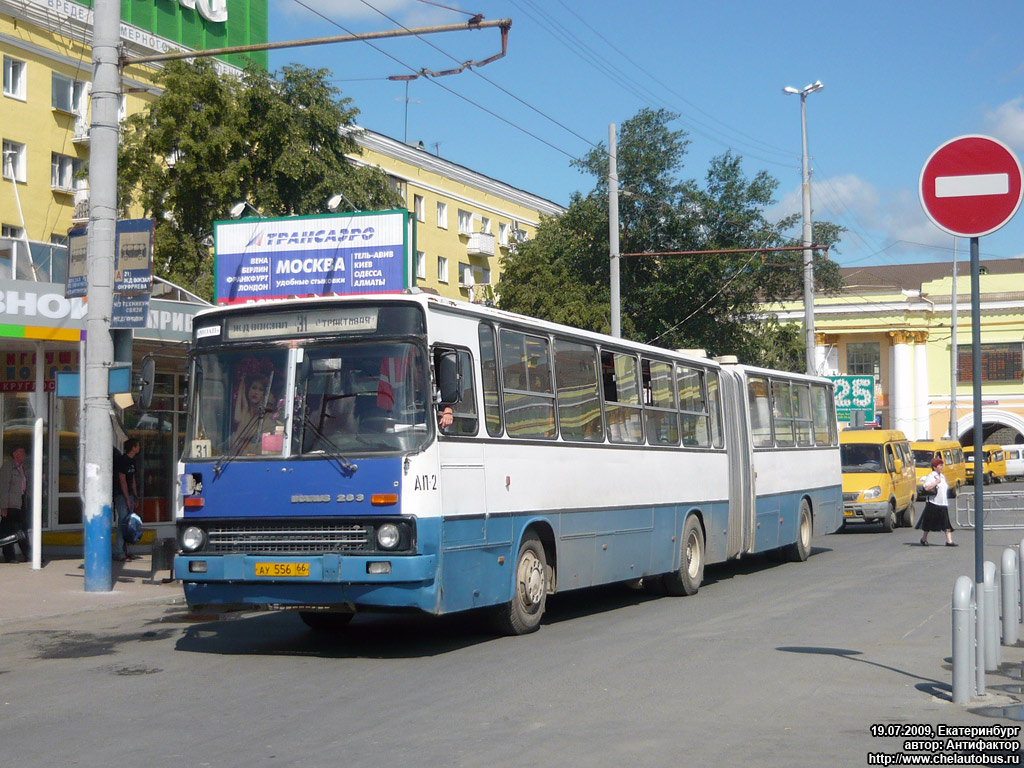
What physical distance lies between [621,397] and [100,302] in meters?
6.76

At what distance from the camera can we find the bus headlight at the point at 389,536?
33.0ft

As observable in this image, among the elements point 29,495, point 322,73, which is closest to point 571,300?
point 322,73

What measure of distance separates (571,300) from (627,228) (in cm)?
287

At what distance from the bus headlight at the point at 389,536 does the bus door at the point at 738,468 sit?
8.68 metres

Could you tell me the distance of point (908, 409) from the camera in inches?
2830

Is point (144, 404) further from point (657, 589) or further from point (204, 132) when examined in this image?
point (204, 132)

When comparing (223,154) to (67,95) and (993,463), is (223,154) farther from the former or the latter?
(993,463)

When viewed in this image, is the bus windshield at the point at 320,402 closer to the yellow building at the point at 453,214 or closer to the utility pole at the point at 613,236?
the utility pole at the point at 613,236

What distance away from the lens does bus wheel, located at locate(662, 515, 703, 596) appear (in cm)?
1588

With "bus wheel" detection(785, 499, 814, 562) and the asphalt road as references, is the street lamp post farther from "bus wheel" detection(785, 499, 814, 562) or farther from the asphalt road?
the asphalt road

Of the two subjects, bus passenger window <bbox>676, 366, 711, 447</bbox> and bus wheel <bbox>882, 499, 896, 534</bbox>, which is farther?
bus wheel <bbox>882, 499, 896, 534</bbox>

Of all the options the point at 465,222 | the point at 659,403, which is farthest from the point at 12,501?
the point at 465,222

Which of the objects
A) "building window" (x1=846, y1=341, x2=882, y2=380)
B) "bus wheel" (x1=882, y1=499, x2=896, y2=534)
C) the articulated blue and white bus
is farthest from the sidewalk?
"building window" (x1=846, y1=341, x2=882, y2=380)

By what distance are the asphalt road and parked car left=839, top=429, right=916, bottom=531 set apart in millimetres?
14288
